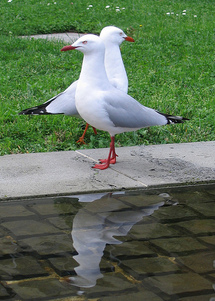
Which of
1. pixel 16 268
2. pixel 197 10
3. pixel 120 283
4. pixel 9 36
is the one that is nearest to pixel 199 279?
pixel 120 283

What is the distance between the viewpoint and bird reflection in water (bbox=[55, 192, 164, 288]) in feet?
10.9

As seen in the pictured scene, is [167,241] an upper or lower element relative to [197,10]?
lower

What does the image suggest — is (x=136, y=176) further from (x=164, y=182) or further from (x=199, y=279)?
(x=199, y=279)

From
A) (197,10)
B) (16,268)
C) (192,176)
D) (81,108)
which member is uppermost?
(197,10)

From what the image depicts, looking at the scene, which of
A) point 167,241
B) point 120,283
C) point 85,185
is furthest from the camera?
point 85,185

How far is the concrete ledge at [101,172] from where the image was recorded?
15.7 ft

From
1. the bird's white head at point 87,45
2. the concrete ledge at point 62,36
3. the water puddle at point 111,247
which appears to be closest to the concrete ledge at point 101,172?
the water puddle at point 111,247

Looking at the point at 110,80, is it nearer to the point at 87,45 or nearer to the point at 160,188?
the point at 87,45

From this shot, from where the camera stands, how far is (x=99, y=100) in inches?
207

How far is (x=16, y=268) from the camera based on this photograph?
10.9ft

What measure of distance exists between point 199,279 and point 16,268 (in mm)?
1083

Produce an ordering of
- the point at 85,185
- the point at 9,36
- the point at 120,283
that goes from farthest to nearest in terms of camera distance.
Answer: the point at 9,36, the point at 85,185, the point at 120,283

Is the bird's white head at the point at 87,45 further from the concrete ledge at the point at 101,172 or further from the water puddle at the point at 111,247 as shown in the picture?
the water puddle at the point at 111,247

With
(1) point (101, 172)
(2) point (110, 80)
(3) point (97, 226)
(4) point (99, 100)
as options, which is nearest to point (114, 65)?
(2) point (110, 80)
